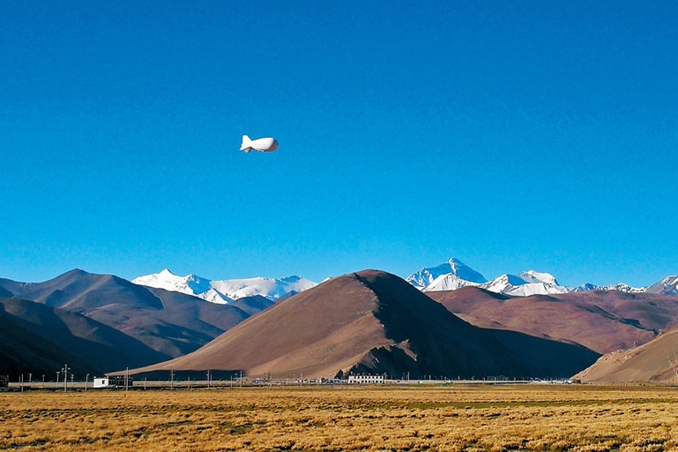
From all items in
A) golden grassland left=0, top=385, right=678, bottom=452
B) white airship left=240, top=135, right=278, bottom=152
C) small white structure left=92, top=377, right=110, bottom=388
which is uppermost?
white airship left=240, top=135, right=278, bottom=152

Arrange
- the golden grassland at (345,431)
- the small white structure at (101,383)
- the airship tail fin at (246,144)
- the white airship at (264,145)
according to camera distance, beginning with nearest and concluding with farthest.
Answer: the golden grassland at (345,431) < the white airship at (264,145) < the airship tail fin at (246,144) < the small white structure at (101,383)

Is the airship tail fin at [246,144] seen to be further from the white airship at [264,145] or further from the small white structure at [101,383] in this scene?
the small white structure at [101,383]

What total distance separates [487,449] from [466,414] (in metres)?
24.2

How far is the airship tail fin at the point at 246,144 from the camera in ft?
357

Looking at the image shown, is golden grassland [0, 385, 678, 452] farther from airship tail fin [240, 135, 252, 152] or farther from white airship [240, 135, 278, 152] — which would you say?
airship tail fin [240, 135, 252, 152]

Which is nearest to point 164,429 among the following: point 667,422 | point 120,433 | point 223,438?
point 120,433

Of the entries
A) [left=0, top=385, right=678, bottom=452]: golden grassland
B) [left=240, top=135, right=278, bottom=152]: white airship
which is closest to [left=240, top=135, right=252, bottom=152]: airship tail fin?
[left=240, top=135, right=278, bottom=152]: white airship

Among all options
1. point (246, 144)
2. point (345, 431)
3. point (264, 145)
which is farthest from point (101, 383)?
point (345, 431)

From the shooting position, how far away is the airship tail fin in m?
109

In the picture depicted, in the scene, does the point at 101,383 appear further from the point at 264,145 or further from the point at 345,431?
the point at 345,431

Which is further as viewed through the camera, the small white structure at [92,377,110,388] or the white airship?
the small white structure at [92,377,110,388]

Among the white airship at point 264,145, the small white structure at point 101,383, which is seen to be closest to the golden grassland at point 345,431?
the white airship at point 264,145

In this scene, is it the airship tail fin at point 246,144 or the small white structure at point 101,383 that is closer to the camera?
the airship tail fin at point 246,144

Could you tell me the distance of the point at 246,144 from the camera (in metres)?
110
